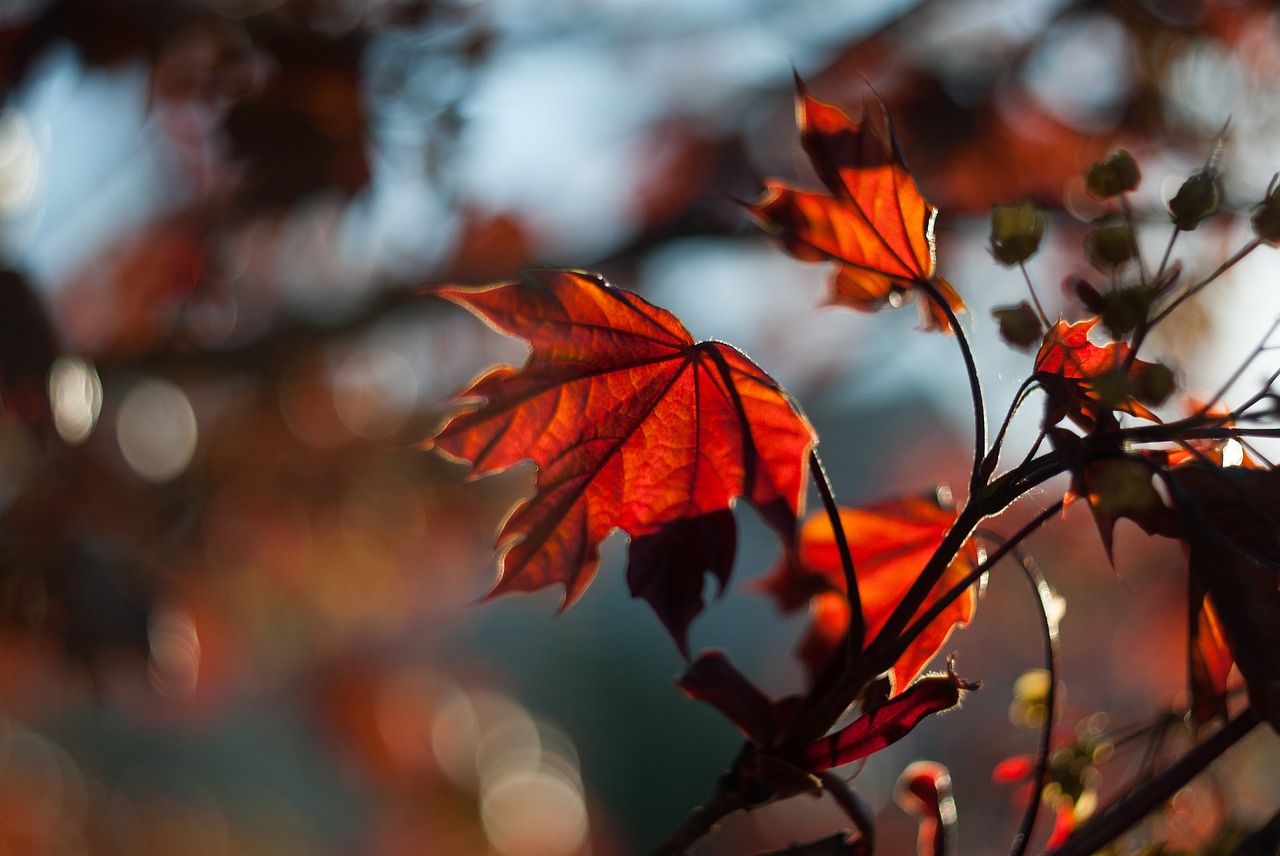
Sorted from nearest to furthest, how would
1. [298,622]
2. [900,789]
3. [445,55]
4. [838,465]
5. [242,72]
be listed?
1. [900,789]
2. [242,72]
3. [445,55]
4. [298,622]
5. [838,465]

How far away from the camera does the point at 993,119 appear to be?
213 cm

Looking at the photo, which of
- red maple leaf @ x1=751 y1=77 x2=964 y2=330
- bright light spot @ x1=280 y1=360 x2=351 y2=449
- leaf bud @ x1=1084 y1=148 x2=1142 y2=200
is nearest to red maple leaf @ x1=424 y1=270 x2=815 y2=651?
red maple leaf @ x1=751 y1=77 x2=964 y2=330

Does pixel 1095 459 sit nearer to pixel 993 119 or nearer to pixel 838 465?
pixel 993 119

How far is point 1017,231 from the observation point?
489mm

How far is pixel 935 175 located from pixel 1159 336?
0.79 metres

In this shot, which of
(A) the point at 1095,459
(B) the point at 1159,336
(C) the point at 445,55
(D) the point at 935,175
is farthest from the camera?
(B) the point at 1159,336

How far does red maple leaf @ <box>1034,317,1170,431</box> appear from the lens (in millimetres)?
438

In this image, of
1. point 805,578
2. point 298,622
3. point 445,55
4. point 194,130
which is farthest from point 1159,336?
point 298,622

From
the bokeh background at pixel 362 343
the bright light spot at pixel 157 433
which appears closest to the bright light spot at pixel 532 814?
the bokeh background at pixel 362 343

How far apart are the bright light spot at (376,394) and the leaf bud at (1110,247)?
2360 millimetres

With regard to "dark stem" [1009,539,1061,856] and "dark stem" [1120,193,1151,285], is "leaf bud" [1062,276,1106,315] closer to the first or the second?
"dark stem" [1120,193,1151,285]

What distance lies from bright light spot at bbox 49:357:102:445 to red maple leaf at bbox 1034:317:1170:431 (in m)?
1.42

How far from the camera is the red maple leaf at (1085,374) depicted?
1.44 ft

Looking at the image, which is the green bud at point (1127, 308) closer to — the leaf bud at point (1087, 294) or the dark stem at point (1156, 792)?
the leaf bud at point (1087, 294)
